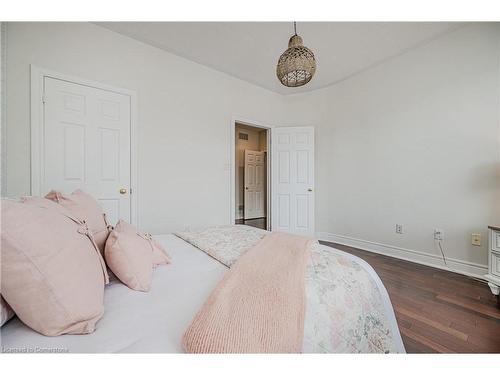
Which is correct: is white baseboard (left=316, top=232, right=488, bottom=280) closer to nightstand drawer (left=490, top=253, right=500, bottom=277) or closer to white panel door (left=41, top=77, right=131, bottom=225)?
nightstand drawer (left=490, top=253, right=500, bottom=277)

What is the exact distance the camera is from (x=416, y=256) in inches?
98.4

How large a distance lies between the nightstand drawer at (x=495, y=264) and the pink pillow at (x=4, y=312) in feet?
9.38

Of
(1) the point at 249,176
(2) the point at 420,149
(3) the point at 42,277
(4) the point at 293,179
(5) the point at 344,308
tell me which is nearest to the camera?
(3) the point at 42,277

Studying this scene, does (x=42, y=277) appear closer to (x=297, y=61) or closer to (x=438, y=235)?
(x=297, y=61)

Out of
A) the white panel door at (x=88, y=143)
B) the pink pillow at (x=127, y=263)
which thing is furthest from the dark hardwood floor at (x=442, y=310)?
the white panel door at (x=88, y=143)

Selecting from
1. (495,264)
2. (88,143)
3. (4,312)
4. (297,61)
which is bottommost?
(495,264)

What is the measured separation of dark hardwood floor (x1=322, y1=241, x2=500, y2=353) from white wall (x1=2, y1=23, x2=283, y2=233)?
2256 mm

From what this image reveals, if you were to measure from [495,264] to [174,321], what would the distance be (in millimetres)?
2476

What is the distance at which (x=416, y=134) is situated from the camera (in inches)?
99.1

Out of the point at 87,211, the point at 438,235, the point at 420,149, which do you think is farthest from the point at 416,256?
the point at 87,211

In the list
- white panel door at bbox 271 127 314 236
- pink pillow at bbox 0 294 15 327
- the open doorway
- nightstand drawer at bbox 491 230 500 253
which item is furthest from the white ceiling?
the open doorway

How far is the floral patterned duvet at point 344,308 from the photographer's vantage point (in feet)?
2.12

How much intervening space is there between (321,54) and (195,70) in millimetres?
1680
